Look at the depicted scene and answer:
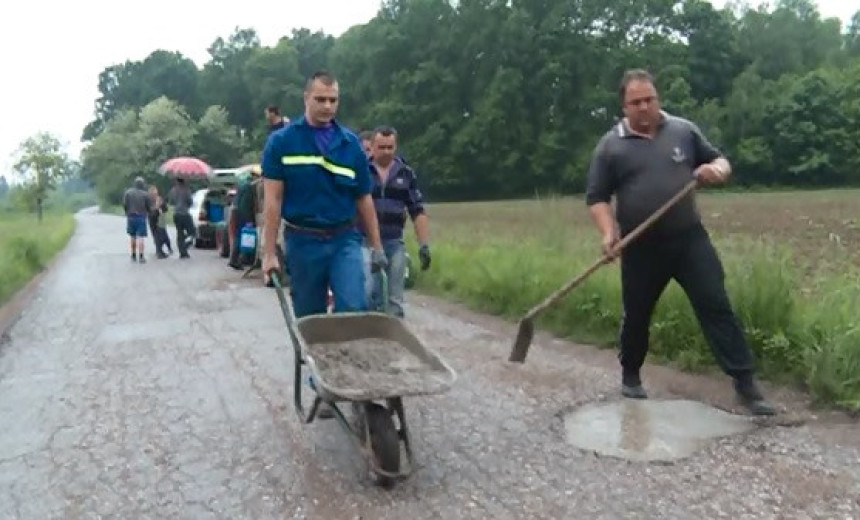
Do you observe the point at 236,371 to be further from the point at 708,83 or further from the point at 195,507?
the point at 708,83

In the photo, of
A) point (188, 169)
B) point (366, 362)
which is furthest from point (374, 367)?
point (188, 169)

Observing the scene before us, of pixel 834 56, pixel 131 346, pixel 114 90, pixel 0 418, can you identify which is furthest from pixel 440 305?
pixel 114 90

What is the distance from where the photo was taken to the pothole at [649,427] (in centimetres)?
484

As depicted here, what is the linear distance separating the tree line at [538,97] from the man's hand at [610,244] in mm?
52321

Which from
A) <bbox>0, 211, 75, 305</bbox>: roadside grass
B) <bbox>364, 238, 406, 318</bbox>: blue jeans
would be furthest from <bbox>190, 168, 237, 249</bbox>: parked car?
<bbox>364, 238, 406, 318</bbox>: blue jeans

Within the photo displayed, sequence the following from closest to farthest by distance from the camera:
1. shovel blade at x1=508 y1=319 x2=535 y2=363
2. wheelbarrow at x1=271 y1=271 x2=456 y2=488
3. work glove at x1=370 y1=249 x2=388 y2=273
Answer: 1. wheelbarrow at x1=271 y1=271 x2=456 y2=488
2. work glove at x1=370 y1=249 x2=388 y2=273
3. shovel blade at x1=508 y1=319 x2=535 y2=363

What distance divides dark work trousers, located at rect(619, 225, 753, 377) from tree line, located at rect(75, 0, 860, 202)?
171 ft

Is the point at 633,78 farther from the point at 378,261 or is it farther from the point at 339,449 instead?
the point at 339,449

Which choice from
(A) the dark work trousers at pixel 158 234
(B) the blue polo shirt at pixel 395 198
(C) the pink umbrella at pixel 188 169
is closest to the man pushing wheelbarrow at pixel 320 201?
(B) the blue polo shirt at pixel 395 198

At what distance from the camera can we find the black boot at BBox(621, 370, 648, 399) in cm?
589

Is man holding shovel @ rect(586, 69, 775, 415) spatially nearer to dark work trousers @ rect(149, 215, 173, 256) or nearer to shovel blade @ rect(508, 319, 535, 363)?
shovel blade @ rect(508, 319, 535, 363)

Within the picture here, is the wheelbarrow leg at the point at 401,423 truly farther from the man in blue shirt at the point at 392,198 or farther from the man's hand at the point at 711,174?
the man in blue shirt at the point at 392,198

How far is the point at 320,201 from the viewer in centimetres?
520

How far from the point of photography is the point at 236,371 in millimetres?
7227
